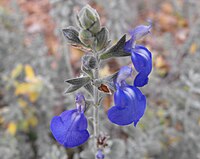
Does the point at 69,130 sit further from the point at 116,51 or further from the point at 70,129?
the point at 116,51

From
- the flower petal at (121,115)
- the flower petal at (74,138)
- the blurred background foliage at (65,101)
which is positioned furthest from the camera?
the blurred background foliage at (65,101)

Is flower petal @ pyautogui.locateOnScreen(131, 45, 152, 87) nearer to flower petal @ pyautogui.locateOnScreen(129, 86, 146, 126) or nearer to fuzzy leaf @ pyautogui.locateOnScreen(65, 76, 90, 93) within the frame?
flower petal @ pyautogui.locateOnScreen(129, 86, 146, 126)

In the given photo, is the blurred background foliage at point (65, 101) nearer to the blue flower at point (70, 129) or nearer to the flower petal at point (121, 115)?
the blue flower at point (70, 129)

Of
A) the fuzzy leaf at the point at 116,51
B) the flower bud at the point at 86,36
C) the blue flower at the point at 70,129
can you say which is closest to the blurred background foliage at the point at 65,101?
the blue flower at the point at 70,129

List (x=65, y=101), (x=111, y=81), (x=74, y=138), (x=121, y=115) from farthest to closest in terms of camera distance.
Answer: (x=65, y=101)
(x=111, y=81)
(x=74, y=138)
(x=121, y=115)

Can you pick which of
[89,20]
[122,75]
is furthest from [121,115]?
[89,20]

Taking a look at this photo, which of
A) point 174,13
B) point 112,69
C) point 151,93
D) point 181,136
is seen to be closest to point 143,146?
point 181,136

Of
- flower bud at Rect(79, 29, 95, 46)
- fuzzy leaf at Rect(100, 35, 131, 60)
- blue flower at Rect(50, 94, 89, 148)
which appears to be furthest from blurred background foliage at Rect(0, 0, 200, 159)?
flower bud at Rect(79, 29, 95, 46)
